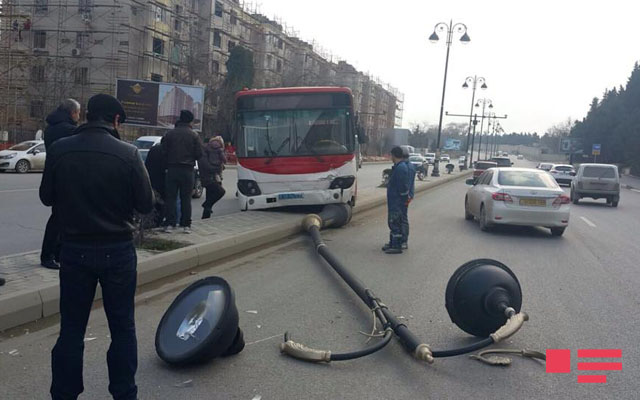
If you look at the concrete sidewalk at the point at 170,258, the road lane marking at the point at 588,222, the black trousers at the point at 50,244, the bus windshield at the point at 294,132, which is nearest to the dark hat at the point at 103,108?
the concrete sidewalk at the point at 170,258

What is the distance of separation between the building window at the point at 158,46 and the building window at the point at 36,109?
1056 cm

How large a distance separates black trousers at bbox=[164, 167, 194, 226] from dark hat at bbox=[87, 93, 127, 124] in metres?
5.69

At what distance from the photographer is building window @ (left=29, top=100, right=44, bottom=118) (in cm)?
4738

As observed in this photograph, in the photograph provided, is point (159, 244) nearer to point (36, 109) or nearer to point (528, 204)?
point (528, 204)

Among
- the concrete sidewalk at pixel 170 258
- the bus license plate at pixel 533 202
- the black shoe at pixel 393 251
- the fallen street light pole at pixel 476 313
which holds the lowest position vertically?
the black shoe at pixel 393 251

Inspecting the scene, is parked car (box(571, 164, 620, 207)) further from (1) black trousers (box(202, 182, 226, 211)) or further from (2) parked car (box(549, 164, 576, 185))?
(1) black trousers (box(202, 182, 226, 211))

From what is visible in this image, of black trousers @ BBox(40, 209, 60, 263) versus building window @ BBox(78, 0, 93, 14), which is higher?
building window @ BBox(78, 0, 93, 14)

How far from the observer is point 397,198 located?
34.1ft

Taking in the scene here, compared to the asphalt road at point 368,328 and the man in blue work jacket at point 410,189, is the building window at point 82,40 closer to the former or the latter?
the asphalt road at point 368,328

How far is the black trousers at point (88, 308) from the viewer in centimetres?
356

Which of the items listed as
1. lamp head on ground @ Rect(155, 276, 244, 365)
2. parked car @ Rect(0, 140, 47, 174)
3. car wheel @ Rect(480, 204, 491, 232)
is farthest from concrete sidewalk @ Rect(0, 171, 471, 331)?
parked car @ Rect(0, 140, 47, 174)

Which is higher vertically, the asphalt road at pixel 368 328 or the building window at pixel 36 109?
the building window at pixel 36 109

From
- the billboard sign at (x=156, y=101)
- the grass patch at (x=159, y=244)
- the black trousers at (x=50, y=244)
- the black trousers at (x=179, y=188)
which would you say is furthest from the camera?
the billboard sign at (x=156, y=101)

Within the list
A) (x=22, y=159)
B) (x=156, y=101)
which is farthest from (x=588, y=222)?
(x=156, y=101)
